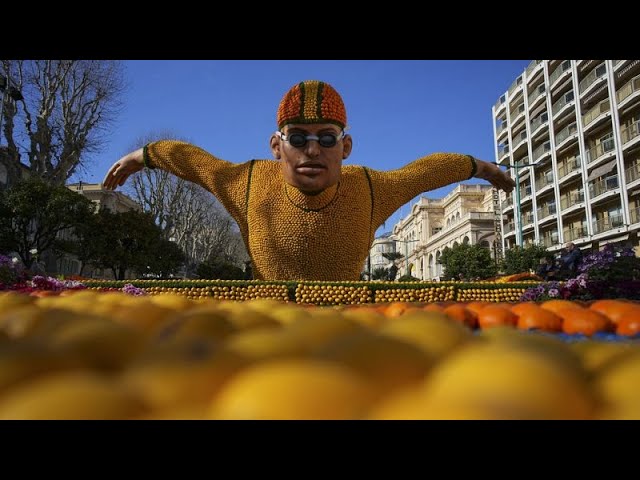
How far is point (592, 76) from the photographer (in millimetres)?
34969

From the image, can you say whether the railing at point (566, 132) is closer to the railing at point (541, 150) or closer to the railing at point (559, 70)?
the railing at point (541, 150)

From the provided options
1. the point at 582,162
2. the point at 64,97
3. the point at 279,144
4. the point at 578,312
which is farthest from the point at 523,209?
the point at 578,312

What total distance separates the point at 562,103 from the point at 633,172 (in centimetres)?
1262

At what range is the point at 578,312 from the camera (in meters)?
1.56

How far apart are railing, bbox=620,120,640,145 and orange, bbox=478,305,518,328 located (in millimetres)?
34906

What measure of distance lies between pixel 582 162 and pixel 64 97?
35944 mm

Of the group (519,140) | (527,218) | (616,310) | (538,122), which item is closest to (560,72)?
(538,122)

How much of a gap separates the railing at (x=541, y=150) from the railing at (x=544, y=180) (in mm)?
1942

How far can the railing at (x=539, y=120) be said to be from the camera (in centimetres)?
4316

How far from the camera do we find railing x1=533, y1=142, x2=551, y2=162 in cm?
4325

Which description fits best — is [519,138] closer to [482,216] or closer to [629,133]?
[482,216]

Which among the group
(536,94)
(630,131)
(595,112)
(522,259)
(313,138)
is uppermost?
(536,94)

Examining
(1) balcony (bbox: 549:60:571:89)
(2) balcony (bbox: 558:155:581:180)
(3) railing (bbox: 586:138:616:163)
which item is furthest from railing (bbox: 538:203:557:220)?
(1) balcony (bbox: 549:60:571:89)
